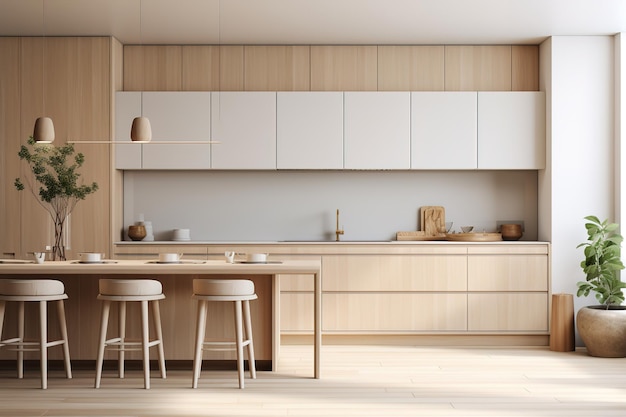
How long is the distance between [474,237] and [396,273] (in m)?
0.80

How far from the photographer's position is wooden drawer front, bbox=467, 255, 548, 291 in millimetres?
6980

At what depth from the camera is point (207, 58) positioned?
7.41 m

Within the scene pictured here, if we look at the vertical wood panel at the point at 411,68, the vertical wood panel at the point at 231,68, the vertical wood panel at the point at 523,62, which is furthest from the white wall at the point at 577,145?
the vertical wood panel at the point at 231,68

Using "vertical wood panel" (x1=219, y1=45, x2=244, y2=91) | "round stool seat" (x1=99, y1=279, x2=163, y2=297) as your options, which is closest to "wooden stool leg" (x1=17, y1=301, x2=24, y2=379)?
"round stool seat" (x1=99, y1=279, x2=163, y2=297)

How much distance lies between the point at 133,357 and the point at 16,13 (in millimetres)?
2882

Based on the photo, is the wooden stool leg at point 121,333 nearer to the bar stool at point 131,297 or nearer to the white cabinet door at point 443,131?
the bar stool at point 131,297

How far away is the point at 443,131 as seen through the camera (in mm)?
7199

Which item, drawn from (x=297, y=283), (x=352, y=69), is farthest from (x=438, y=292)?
(x=352, y=69)

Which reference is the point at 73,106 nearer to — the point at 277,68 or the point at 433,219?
the point at 277,68

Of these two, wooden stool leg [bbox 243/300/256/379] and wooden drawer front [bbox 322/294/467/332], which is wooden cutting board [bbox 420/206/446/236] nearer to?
wooden drawer front [bbox 322/294/467/332]

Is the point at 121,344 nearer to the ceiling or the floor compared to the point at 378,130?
nearer to the floor

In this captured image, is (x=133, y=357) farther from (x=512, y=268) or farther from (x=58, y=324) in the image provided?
(x=512, y=268)

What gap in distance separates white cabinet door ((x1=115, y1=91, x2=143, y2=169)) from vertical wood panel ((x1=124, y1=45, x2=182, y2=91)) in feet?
0.88

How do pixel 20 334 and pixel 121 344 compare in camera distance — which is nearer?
pixel 121 344
